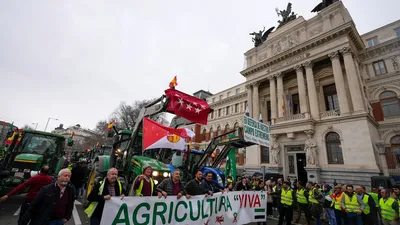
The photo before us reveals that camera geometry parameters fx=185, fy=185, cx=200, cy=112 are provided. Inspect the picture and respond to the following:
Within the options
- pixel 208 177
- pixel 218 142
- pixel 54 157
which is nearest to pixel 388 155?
pixel 218 142

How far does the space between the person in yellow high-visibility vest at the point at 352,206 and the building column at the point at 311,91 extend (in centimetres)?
1364

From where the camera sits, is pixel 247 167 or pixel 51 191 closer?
pixel 51 191

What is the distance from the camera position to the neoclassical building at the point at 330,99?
1591cm

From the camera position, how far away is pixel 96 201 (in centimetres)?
342

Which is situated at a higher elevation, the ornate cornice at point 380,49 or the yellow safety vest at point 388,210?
the ornate cornice at point 380,49

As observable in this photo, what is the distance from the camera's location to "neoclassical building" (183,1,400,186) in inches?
626

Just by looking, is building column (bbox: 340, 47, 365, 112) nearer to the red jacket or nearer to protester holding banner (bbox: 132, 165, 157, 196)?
protester holding banner (bbox: 132, 165, 157, 196)

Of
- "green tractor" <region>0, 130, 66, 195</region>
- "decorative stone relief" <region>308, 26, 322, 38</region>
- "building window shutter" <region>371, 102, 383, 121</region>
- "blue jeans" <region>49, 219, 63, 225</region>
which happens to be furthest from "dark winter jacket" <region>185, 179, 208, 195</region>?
"building window shutter" <region>371, 102, 383, 121</region>

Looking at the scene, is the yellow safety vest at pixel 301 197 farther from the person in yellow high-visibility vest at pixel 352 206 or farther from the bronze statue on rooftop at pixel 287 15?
the bronze statue on rooftop at pixel 287 15

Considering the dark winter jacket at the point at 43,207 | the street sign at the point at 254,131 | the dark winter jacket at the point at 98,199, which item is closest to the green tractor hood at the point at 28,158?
the dark winter jacket at the point at 43,207

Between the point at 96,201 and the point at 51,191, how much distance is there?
0.73 m

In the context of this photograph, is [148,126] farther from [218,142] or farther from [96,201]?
[218,142]

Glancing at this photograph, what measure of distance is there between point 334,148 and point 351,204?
510 inches

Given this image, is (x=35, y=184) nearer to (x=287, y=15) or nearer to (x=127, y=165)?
(x=127, y=165)
